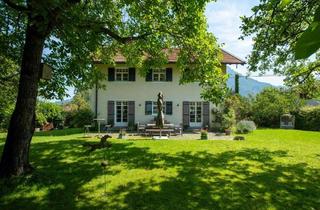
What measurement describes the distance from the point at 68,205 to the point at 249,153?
25.6ft

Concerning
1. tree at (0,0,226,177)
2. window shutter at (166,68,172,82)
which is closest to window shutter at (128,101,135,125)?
window shutter at (166,68,172,82)

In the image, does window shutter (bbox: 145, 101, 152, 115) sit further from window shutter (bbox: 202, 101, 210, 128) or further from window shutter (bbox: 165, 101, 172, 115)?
window shutter (bbox: 202, 101, 210, 128)

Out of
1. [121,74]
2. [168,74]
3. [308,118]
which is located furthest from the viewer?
[308,118]

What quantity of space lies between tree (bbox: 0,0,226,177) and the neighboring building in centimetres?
1281

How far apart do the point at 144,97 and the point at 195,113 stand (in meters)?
4.10

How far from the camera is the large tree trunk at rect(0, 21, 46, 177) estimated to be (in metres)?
7.70

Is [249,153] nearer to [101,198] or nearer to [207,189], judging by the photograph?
[207,189]

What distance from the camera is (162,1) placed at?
11.4 meters

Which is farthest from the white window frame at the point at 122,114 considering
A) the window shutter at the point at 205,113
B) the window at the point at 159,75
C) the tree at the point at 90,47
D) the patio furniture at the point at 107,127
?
the tree at the point at 90,47

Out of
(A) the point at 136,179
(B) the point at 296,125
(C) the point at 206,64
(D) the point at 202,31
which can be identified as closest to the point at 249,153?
(C) the point at 206,64

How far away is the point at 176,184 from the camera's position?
774 cm

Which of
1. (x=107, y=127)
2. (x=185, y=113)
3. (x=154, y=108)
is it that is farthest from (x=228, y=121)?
(x=107, y=127)

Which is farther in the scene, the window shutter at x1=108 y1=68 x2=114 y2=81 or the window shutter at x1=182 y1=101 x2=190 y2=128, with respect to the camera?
the window shutter at x1=108 y1=68 x2=114 y2=81

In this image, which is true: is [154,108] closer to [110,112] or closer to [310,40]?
[110,112]
